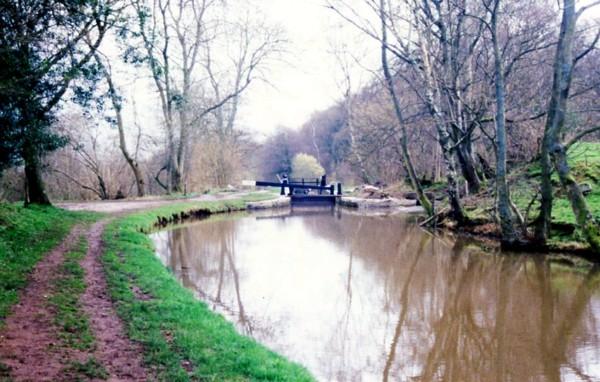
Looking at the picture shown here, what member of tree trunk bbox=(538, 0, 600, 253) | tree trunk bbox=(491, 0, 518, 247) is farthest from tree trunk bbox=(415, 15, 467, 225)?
tree trunk bbox=(538, 0, 600, 253)

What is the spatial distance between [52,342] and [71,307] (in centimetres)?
123

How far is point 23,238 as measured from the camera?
8.81 metres

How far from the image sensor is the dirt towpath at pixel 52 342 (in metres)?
3.79

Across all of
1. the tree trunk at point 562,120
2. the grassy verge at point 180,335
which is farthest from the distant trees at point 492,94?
the grassy verge at point 180,335

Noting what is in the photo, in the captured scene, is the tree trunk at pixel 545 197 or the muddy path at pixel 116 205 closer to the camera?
the tree trunk at pixel 545 197

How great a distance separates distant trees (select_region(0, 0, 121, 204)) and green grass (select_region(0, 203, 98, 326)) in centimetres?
127

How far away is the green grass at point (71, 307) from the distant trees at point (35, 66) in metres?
2.47

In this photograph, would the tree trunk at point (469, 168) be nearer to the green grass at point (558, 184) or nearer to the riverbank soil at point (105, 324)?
the green grass at point (558, 184)

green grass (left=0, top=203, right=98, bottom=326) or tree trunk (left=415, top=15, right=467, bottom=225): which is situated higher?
tree trunk (left=415, top=15, right=467, bottom=225)

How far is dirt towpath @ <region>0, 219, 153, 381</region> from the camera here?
3785 mm

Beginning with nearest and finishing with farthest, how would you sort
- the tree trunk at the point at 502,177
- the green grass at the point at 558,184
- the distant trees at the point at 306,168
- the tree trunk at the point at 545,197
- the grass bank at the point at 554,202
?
the tree trunk at the point at 545,197 → the grass bank at the point at 554,202 → the tree trunk at the point at 502,177 → the green grass at the point at 558,184 → the distant trees at the point at 306,168

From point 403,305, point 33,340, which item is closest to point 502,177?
point 403,305

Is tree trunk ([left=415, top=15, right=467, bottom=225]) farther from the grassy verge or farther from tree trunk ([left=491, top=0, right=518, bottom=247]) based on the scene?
the grassy verge

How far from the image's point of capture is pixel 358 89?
33688 mm
